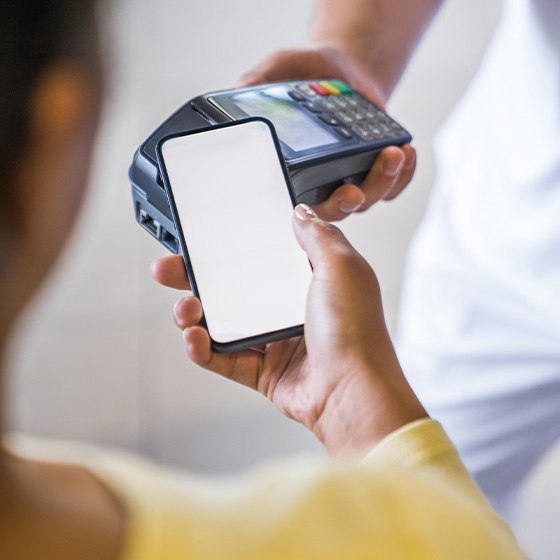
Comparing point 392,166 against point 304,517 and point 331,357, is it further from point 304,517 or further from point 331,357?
point 304,517

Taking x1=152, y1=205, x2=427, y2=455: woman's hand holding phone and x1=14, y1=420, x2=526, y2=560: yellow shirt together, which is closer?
x1=14, y1=420, x2=526, y2=560: yellow shirt

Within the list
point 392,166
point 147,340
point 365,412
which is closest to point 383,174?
point 392,166

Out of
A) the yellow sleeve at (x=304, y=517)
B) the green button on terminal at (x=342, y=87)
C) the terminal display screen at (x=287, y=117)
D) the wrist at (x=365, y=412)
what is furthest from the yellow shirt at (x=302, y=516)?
the green button on terminal at (x=342, y=87)

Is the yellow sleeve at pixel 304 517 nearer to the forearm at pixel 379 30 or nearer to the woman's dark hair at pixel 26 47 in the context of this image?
the woman's dark hair at pixel 26 47

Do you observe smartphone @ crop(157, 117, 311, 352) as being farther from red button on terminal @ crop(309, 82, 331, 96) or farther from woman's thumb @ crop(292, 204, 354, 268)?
red button on terminal @ crop(309, 82, 331, 96)

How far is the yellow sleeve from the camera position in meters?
0.28

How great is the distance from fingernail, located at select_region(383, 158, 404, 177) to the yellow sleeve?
0.40 m

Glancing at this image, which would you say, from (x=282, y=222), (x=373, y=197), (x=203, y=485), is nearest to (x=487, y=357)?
(x=373, y=197)

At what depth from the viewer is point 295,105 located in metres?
0.66

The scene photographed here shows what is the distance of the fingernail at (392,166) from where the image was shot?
2.22ft

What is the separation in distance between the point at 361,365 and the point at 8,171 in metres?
0.28

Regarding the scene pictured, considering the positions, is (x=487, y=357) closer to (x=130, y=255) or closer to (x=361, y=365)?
(x=361, y=365)

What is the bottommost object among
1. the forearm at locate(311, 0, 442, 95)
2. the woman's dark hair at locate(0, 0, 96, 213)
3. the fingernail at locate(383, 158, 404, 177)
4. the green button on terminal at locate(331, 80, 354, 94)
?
the fingernail at locate(383, 158, 404, 177)

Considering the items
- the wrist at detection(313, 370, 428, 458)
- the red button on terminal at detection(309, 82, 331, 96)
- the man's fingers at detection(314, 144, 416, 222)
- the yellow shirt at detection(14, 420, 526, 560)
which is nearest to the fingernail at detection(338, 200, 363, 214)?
the man's fingers at detection(314, 144, 416, 222)
